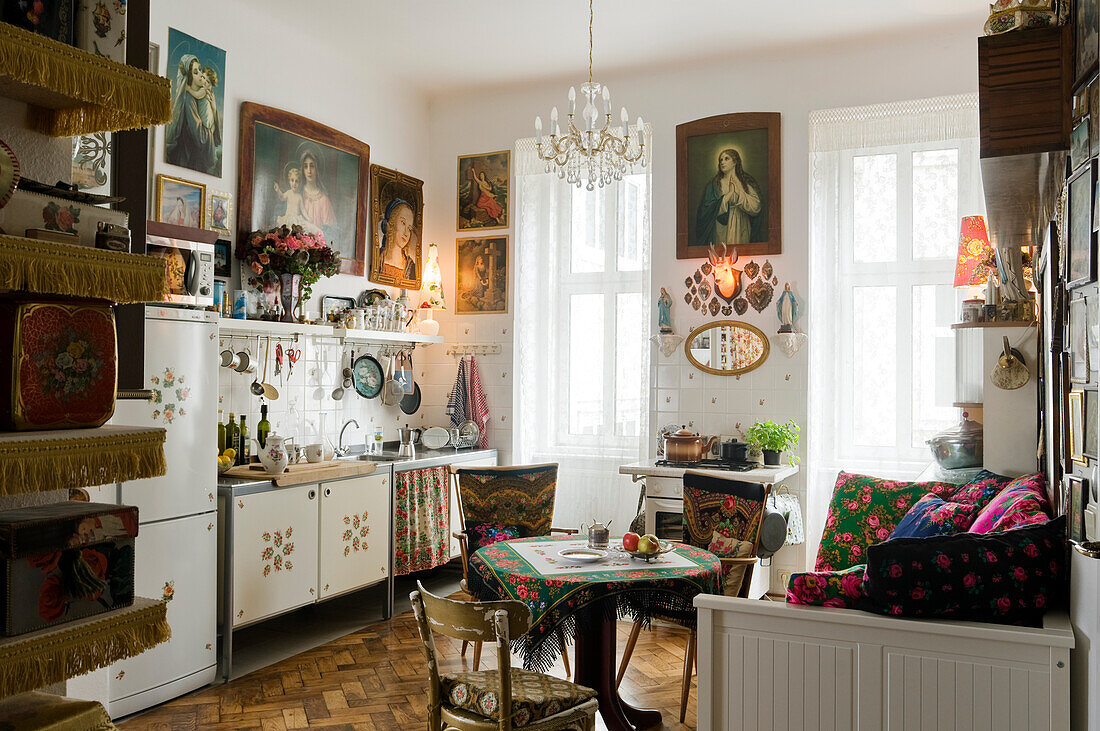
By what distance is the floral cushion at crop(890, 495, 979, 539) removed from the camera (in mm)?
3299

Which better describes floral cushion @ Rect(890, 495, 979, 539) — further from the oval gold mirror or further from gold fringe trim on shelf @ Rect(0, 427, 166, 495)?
Result: gold fringe trim on shelf @ Rect(0, 427, 166, 495)

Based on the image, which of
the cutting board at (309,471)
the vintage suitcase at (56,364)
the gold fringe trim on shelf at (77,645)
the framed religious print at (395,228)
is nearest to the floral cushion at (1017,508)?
the gold fringe trim on shelf at (77,645)

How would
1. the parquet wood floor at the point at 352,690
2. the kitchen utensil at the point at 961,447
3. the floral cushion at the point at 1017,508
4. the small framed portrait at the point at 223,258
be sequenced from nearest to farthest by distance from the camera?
1. the floral cushion at the point at 1017,508
2. the parquet wood floor at the point at 352,690
3. the kitchen utensil at the point at 961,447
4. the small framed portrait at the point at 223,258

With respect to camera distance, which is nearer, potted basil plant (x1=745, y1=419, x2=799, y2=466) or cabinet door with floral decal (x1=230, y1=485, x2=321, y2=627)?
cabinet door with floral decal (x1=230, y1=485, x2=321, y2=627)

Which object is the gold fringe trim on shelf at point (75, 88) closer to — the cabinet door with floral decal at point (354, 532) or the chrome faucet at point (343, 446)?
the cabinet door with floral decal at point (354, 532)

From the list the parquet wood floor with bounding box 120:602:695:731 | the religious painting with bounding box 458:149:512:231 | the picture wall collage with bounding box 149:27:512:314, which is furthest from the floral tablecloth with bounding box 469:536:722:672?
the religious painting with bounding box 458:149:512:231

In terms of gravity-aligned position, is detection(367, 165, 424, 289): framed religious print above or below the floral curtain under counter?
above

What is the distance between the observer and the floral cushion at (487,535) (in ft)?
14.1

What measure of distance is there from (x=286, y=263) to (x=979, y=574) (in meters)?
3.76

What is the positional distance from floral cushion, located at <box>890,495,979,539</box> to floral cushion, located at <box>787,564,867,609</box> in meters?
0.84

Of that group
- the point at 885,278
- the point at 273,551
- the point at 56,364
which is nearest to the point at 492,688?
the point at 56,364

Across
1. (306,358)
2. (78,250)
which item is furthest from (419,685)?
(78,250)

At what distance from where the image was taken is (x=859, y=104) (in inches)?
205

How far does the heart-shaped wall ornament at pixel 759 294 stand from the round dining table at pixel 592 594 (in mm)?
2338
